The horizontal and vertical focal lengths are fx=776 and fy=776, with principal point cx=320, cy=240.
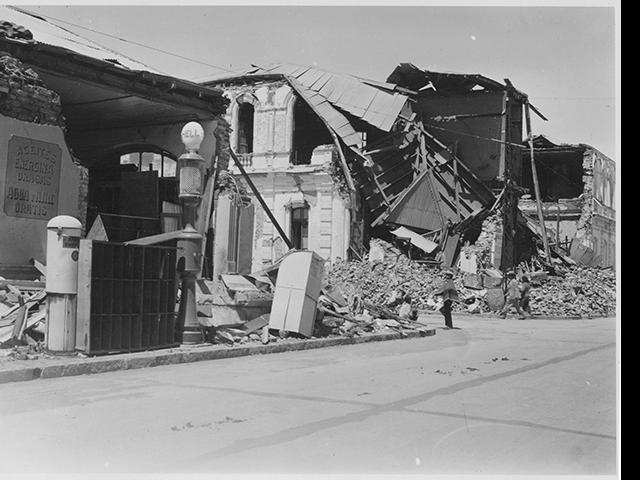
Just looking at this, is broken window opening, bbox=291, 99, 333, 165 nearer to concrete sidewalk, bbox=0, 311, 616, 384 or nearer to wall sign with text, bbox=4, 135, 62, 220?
concrete sidewalk, bbox=0, 311, 616, 384

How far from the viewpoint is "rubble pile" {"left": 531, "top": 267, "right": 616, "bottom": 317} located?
100 ft

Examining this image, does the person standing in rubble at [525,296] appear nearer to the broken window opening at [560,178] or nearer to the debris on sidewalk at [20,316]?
the broken window opening at [560,178]

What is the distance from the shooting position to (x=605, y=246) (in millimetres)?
41656

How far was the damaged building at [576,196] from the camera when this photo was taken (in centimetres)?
4050

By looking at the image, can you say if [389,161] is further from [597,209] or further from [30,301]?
[30,301]

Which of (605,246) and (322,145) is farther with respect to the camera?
(605,246)

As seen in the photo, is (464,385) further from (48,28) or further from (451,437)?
(48,28)

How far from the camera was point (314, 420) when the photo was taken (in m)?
7.16

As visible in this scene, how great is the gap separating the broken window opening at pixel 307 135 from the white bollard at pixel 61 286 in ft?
88.2

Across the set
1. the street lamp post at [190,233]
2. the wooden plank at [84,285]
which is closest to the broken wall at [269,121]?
the street lamp post at [190,233]

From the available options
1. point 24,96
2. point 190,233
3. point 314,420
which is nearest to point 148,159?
point 24,96

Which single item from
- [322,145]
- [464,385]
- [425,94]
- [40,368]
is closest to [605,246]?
[425,94]

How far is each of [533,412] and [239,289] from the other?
838 centimetres

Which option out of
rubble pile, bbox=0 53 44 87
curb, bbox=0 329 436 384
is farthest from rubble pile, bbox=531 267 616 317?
rubble pile, bbox=0 53 44 87
